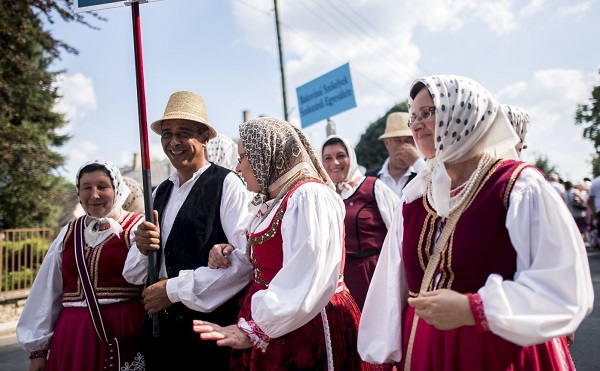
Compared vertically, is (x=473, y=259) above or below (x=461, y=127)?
below

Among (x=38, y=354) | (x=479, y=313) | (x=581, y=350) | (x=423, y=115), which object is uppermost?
(x=423, y=115)

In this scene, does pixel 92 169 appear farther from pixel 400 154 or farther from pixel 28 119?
pixel 28 119

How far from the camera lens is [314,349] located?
222cm

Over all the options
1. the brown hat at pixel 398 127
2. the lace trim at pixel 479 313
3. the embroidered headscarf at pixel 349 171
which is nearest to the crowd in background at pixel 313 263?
the lace trim at pixel 479 313

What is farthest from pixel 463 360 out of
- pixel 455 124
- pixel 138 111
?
pixel 138 111

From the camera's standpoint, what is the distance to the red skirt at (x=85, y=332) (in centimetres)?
297

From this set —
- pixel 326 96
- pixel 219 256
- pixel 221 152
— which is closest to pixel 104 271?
pixel 219 256

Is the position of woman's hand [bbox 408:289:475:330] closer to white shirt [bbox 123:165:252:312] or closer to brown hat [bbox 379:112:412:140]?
white shirt [bbox 123:165:252:312]

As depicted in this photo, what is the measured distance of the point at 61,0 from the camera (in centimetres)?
1130

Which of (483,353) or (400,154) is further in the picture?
(400,154)

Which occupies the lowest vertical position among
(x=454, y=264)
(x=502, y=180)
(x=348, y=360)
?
(x=348, y=360)

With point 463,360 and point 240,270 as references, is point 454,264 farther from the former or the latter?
point 240,270

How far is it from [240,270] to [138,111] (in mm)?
996

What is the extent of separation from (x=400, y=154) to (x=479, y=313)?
3680mm
